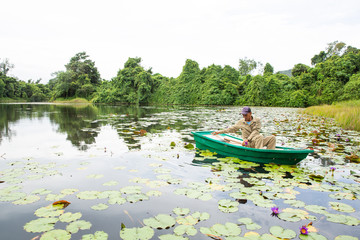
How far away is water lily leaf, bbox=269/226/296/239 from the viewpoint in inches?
87.2

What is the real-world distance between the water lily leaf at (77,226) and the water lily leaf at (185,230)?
935mm

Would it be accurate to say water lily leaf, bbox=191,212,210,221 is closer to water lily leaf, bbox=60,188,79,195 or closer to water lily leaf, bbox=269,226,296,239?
water lily leaf, bbox=269,226,296,239

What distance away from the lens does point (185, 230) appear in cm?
228

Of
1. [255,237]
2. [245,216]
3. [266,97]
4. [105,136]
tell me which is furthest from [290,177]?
[266,97]

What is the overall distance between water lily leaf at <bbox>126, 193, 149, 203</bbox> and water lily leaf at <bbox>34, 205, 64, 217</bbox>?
0.81 metres

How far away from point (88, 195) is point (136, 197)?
669mm

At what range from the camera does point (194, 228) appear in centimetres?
231

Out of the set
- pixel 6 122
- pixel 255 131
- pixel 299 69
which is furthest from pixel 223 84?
pixel 255 131

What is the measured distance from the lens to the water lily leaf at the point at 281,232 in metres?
2.21

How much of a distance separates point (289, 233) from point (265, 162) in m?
2.49

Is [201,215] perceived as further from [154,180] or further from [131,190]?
[154,180]

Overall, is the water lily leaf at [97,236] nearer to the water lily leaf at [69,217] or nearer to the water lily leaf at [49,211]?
the water lily leaf at [69,217]

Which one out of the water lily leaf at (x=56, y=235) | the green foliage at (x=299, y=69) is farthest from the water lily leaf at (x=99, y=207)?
the green foliage at (x=299, y=69)

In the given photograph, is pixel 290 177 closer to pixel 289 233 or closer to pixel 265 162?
pixel 265 162
